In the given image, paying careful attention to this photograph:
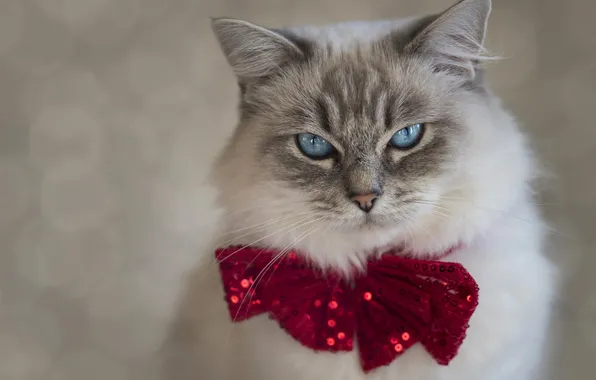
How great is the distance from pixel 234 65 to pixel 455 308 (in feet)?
2.00

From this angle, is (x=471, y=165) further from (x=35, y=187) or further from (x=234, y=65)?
(x=35, y=187)

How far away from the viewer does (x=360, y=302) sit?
1127 millimetres

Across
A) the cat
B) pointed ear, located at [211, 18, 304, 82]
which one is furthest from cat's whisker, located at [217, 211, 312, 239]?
pointed ear, located at [211, 18, 304, 82]

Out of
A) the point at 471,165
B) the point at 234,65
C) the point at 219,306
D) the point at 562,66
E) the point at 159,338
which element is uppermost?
the point at 234,65

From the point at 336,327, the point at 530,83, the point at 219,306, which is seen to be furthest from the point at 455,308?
the point at 530,83

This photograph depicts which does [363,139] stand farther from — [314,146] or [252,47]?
[252,47]

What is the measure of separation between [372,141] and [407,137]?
0.08m

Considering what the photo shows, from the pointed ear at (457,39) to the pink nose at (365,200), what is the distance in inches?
11.7

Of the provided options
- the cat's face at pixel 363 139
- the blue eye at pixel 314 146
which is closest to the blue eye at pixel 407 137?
the cat's face at pixel 363 139

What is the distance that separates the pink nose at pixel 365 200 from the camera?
1.03 meters

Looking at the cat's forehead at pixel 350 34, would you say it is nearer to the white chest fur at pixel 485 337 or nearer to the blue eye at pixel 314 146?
the blue eye at pixel 314 146

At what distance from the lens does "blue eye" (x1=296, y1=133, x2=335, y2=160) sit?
3.67ft

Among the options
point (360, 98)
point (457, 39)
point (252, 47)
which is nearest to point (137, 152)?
point (252, 47)

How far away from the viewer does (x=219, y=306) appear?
1336 mm
